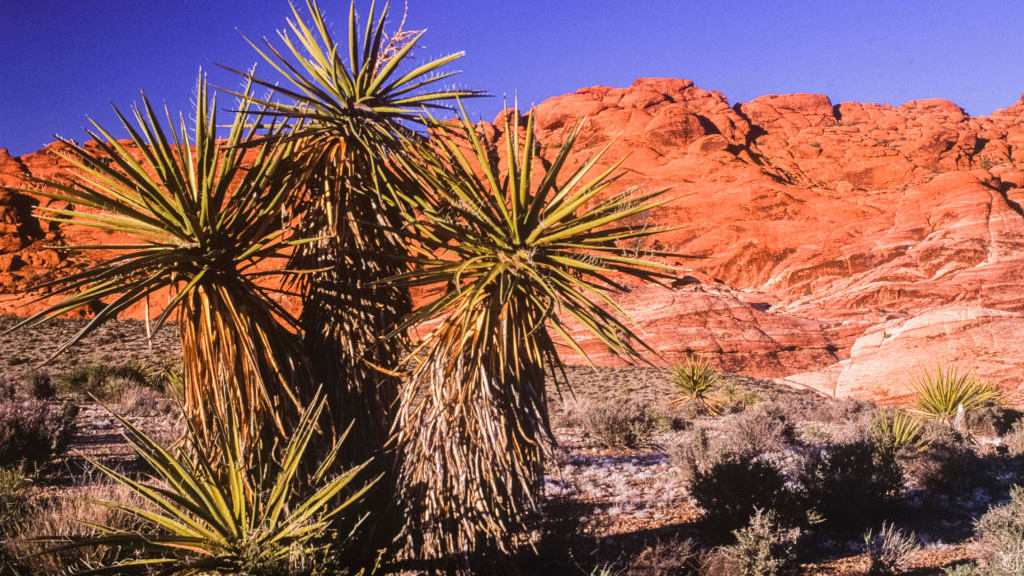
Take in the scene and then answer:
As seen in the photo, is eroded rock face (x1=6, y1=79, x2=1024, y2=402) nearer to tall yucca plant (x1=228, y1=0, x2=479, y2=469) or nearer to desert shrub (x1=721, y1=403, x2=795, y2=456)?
desert shrub (x1=721, y1=403, x2=795, y2=456)

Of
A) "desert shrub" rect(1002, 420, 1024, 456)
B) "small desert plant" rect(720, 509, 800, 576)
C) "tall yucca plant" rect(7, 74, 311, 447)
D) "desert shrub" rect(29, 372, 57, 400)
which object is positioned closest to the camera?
"tall yucca plant" rect(7, 74, 311, 447)

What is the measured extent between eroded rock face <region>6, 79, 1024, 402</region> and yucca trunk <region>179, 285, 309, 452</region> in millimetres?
11185

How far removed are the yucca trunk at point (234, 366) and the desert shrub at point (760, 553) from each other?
4045 millimetres

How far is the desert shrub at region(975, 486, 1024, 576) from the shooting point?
413cm

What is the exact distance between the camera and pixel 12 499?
15.3 feet

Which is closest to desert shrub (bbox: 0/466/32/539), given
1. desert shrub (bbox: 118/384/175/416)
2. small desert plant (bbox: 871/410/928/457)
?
desert shrub (bbox: 118/384/175/416)

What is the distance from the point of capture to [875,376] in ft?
64.4

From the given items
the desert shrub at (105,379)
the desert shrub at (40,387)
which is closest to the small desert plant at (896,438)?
the desert shrub at (105,379)

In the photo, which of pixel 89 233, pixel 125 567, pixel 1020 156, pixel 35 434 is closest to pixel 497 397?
pixel 125 567

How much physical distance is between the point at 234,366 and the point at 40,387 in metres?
10.5

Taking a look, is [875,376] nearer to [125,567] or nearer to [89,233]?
[125,567]

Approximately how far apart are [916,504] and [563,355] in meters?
18.9

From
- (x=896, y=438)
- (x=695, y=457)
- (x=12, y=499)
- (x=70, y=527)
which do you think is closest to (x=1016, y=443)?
(x=896, y=438)

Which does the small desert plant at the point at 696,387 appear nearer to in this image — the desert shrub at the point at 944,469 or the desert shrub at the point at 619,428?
the desert shrub at the point at 619,428
